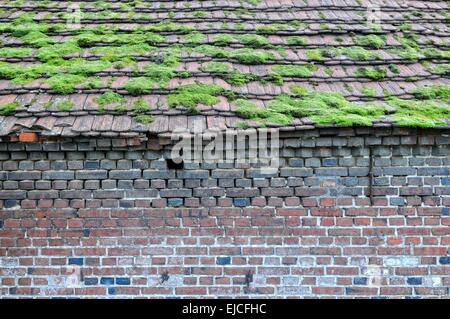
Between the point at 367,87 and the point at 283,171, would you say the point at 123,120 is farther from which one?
the point at 367,87

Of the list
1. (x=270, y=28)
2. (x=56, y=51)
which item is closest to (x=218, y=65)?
(x=270, y=28)

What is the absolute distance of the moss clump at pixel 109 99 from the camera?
3697 millimetres

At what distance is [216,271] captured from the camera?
3.74 meters

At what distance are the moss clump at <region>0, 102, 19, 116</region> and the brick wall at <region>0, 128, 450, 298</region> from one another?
484mm

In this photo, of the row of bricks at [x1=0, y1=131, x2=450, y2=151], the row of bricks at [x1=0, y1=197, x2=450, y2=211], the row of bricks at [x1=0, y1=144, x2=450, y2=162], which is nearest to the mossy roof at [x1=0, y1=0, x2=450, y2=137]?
the row of bricks at [x1=0, y1=131, x2=450, y2=151]

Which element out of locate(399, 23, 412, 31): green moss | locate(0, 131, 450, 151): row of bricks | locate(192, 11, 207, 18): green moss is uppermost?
locate(192, 11, 207, 18): green moss

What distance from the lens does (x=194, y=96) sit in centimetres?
374

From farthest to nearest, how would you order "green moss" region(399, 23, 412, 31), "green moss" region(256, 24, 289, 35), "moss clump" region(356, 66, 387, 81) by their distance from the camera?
"green moss" region(399, 23, 412, 31), "green moss" region(256, 24, 289, 35), "moss clump" region(356, 66, 387, 81)

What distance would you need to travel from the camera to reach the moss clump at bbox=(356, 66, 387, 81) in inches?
160

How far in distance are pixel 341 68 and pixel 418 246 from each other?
175cm

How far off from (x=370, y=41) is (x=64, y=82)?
2989mm

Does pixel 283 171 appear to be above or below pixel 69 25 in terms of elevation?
below

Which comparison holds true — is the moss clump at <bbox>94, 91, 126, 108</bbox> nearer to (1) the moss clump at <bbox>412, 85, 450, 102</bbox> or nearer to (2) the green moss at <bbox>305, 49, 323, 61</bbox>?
(2) the green moss at <bbox>305, 49, 323, 61</bbox>

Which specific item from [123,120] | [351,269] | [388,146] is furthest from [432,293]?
[123,120]
